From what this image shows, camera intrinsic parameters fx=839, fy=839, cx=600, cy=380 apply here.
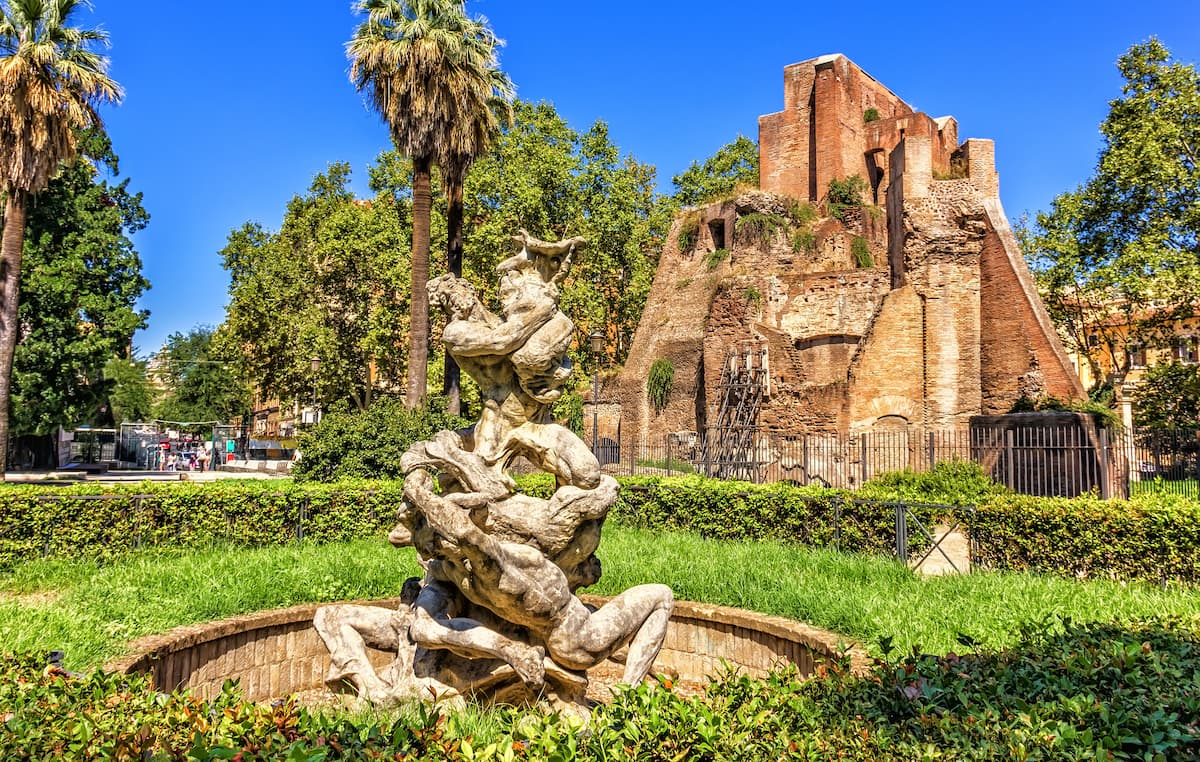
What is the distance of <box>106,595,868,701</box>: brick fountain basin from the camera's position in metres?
5.65

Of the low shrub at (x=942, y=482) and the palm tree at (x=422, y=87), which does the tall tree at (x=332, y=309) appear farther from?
the low shrub at (x=942, y=482)

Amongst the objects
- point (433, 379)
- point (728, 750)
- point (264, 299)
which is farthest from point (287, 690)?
point (264, 299)

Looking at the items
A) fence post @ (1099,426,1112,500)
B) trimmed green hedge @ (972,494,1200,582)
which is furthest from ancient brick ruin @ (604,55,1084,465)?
trimmed green hedge @ (972,494,1200,582)

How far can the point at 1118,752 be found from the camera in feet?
9.25

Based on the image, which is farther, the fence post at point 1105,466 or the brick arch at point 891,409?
the brick arch at point 891,409

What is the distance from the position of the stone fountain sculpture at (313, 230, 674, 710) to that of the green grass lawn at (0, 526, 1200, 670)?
177 cm

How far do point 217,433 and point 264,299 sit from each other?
10876mm

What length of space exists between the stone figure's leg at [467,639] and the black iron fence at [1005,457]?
31.3 ft

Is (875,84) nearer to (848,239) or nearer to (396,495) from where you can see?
(848,239)

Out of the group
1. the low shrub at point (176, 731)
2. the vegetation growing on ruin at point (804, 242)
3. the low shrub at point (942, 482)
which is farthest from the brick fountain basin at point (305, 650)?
the vegetation growing on ruin at point (804, 242)

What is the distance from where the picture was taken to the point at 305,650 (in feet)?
21.1

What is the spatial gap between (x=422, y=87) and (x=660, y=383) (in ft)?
57.3

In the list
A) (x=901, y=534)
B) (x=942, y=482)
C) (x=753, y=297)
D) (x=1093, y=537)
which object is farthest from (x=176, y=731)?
(x=753, y=297)

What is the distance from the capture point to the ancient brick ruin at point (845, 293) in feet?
86.4
